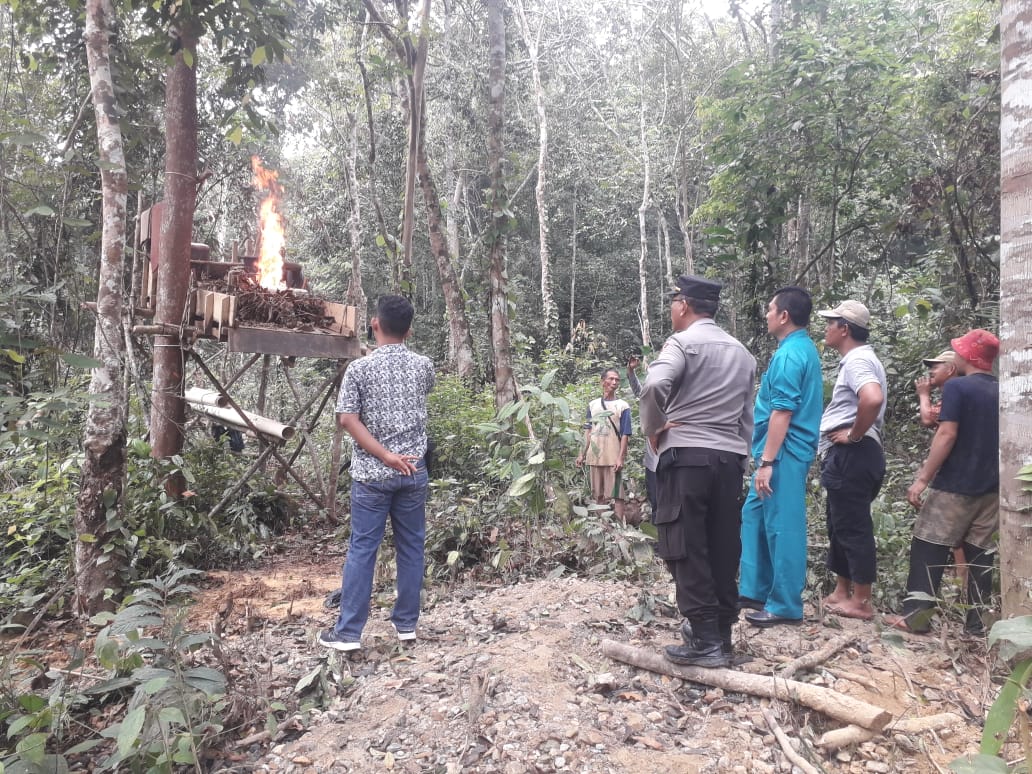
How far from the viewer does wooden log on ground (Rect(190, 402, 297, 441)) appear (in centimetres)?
695

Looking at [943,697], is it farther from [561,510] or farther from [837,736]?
[561,510]

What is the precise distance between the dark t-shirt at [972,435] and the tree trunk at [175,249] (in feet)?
21.1

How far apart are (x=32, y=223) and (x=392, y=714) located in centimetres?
919

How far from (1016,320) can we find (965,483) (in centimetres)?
126

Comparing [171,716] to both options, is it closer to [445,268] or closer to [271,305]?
[271,305]

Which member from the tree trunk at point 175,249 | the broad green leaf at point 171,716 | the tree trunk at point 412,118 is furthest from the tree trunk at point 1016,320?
the tree trunk at point 412,118

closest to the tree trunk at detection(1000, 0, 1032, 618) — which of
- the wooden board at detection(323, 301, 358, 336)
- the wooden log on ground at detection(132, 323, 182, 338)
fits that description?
the wooden board at detection(323, 301, 358, 336)

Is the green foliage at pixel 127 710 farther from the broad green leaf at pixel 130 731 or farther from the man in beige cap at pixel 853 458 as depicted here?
the man in beige cap at pixel 853 458

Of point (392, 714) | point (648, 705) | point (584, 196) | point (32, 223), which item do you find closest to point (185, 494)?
point (392, 714)

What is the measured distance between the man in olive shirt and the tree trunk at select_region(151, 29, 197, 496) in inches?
206

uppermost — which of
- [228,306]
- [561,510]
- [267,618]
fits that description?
[228,306]

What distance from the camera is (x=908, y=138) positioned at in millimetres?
7180

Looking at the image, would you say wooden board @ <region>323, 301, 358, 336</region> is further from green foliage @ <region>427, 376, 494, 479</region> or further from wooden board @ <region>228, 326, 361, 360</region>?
green foliage @ <region>427, 376, 494, 479</region>

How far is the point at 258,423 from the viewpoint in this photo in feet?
23.5
